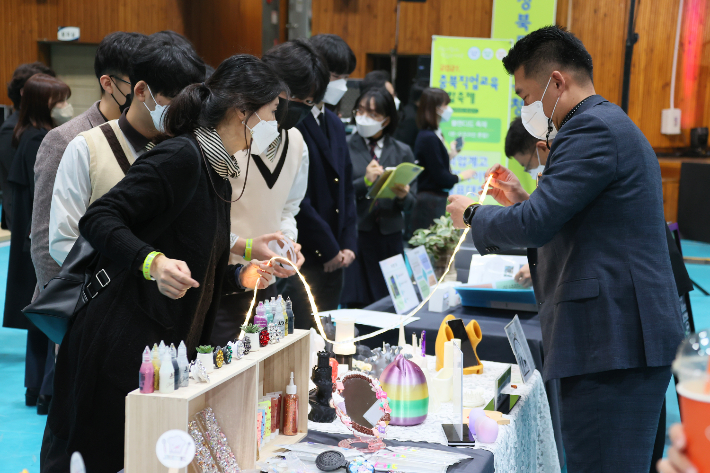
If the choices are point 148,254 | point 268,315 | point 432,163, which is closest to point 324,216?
point 268,315

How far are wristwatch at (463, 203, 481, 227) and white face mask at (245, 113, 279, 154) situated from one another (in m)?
0.60

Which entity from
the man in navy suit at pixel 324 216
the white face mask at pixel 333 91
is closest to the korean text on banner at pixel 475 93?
the white face mask at pixel 333 91

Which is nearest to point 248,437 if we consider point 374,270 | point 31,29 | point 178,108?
point 178,108

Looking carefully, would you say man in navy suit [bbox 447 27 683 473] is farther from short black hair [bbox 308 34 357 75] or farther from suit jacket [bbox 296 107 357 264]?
short black hair [bbox 308 34 357 75]

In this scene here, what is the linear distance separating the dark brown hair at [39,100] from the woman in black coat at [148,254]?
2.37 m

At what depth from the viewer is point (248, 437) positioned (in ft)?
4.87

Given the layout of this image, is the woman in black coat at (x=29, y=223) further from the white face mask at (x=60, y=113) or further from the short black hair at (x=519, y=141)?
the short black hair at (x=519, y=141)

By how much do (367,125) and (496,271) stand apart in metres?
1.53

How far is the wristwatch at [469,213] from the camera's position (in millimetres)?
1959

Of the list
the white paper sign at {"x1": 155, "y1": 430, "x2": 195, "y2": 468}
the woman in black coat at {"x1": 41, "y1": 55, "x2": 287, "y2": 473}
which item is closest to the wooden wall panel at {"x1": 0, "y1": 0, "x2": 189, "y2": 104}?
the woman in black coat at {"x1": 41, "y1": 55, "x2": 287, "y2": 473}

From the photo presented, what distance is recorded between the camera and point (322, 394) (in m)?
1.84

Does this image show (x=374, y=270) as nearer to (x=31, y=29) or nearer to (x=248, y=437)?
(x=248, y=437)

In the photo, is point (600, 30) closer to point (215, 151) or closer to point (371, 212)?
point (371, 212)

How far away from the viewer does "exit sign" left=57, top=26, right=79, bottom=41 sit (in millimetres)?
10000
